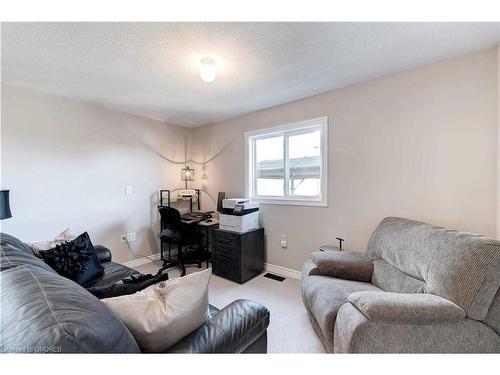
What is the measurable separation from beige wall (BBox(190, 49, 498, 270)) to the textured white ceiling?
194 mm

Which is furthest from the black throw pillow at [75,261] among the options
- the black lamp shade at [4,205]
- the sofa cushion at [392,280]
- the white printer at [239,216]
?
the sofa cushion at [392,280]

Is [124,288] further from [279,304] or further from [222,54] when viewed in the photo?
[222,54]

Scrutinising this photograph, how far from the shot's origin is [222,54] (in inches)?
70.0

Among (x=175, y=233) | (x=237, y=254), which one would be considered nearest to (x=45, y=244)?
(x=175, y=233)

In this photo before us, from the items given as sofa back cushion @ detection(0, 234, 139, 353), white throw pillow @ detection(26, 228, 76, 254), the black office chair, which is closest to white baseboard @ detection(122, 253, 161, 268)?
the black office chair

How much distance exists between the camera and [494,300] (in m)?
1.15

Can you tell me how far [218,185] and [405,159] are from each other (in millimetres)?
2621

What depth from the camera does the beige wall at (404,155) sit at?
1.77 meters

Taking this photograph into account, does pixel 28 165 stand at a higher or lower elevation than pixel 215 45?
lower

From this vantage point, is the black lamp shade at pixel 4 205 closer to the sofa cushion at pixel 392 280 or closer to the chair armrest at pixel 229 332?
the chair armrest at pixel 229 332

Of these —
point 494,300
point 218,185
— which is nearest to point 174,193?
point 218,185

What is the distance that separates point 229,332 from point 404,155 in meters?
2.20

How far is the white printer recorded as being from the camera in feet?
9.12

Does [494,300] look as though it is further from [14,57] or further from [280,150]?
[14,57]
